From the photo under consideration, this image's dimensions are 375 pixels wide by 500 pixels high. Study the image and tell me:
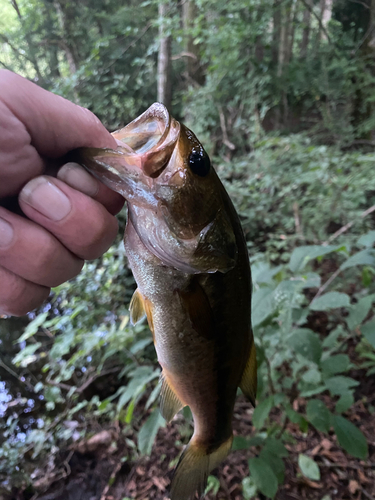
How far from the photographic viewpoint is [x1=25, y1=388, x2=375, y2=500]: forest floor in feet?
6.89

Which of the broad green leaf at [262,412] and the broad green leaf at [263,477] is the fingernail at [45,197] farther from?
the broad green leaf at [263,477]

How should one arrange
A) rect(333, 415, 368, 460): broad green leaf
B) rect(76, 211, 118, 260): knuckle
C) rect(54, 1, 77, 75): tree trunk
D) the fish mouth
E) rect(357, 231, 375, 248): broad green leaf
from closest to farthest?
the fish mouth
rect(76, 211, 118, 260): knuckle
rect(333, 415, 368, 460): broad green leaf
rect(357, 231, 375, 248): broad green leaf
rect(54, 1, 77, 75): tree trunk

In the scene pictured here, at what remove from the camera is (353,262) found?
1.71 meters

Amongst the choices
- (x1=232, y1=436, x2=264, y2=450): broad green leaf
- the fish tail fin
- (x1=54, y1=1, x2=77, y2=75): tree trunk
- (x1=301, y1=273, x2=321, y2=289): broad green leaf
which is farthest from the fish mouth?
(x1=54, y1=1, x2=77, y2=75): tree trunk

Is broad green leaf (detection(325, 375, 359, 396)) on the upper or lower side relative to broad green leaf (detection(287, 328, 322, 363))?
lower

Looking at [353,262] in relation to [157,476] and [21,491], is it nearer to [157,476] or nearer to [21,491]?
[157,476]

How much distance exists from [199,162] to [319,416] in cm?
139

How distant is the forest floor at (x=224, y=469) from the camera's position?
210 cm

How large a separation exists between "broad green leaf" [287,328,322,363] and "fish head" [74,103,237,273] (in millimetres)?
828

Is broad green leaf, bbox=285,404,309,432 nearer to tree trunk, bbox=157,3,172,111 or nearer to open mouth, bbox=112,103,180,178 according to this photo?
open mouth, bbox=112,103,180,178

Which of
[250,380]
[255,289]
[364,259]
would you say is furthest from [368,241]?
[250,380]

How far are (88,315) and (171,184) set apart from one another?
97.4 inches

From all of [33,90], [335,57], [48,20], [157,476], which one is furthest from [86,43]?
[157,476]

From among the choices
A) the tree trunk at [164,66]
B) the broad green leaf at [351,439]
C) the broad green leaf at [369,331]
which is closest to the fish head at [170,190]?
the broad green leaf at [369,331]
